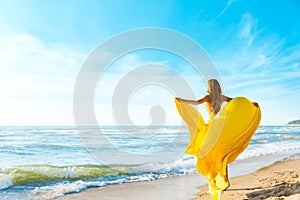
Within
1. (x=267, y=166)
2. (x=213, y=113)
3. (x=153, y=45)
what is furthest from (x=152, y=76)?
(x=267, y=166)

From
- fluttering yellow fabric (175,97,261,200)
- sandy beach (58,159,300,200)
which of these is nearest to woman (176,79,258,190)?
fluttering yellow fabric (175,97,261,200)

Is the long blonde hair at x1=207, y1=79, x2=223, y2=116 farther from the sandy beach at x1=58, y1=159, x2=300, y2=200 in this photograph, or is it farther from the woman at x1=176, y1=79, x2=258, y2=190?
the sandy beach at x1=58, y1=159, x2=300, y2=200

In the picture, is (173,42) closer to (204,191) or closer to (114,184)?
(204,191)

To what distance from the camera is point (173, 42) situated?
24.2 ft

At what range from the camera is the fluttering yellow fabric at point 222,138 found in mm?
4801

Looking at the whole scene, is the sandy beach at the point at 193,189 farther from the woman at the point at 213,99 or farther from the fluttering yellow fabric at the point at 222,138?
the woman at the point at 213,99

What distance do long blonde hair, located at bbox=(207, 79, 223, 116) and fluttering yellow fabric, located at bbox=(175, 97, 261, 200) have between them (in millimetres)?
133

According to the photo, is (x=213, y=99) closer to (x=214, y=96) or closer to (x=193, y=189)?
(x=214, y=96)

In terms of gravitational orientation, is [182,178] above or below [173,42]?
→ below

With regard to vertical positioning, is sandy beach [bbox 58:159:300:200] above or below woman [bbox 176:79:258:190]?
below

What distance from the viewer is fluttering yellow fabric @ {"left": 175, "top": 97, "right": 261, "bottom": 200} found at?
480 centimetres

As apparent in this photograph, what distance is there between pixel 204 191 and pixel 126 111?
2.74 meters

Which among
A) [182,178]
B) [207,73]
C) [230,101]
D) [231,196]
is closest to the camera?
[230,101]

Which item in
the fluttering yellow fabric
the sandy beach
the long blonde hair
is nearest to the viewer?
the fluttering yellow fabric
